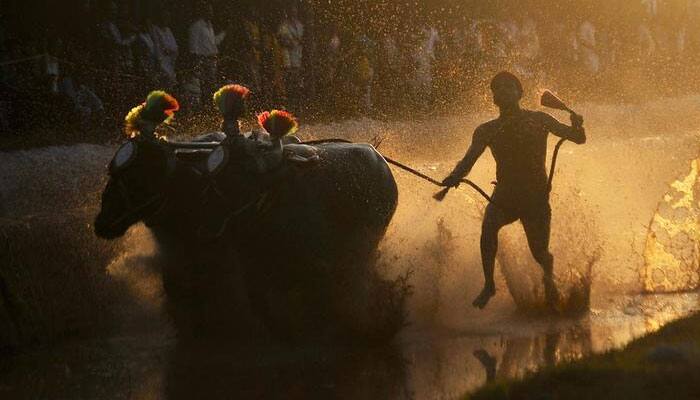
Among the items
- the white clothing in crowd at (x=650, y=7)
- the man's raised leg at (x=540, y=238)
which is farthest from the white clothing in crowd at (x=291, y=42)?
the white clothing in crowd at (x=650, y=7)

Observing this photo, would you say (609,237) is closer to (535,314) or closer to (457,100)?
(535,314)

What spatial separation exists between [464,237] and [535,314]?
271 cm

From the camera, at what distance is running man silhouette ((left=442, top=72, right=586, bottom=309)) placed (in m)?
12.4

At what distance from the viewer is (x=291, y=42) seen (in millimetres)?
28438

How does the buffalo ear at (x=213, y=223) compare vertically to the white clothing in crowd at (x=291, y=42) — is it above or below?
above

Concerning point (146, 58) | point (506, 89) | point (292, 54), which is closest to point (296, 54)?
point (292, 54)

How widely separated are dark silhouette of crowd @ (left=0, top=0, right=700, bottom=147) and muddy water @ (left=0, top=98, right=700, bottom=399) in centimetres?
426

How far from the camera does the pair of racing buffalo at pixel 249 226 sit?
33.7 ft

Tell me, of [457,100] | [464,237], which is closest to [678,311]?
[464,237]

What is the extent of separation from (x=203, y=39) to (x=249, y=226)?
15.3 meters

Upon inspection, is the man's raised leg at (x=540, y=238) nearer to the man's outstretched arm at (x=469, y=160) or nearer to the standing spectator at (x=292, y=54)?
the man's outstretched arm at (x=469, y=160)

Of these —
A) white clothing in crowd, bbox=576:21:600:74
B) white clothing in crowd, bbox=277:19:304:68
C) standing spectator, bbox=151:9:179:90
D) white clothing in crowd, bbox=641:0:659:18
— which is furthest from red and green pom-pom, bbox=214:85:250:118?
white clothing in crowd, bbox=641:0:659:18

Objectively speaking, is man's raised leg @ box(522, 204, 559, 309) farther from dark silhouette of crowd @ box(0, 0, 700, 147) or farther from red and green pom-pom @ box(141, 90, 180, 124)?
dark silhouette of crowd @ box(0, 0, 700, 147)

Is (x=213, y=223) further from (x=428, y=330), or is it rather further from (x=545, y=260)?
(x=545, y=260)
